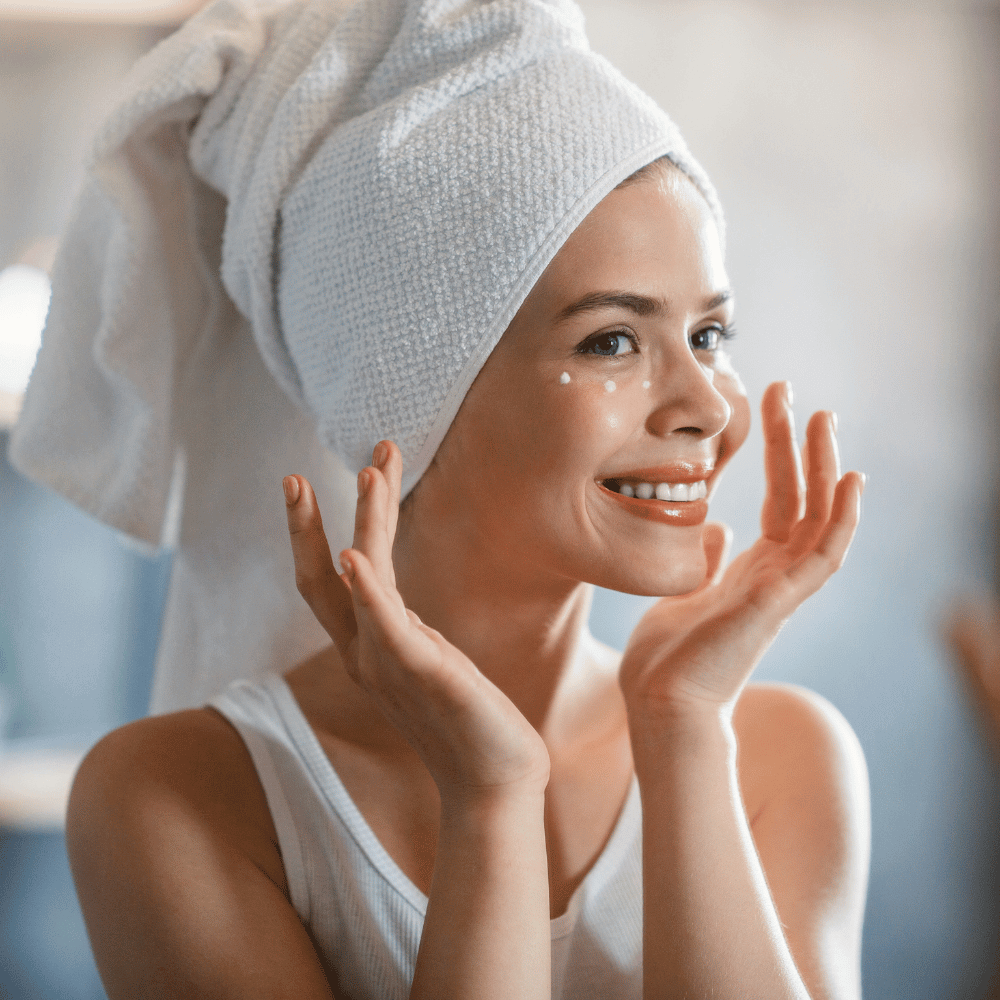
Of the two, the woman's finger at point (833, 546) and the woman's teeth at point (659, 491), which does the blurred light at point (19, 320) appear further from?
the woman's finger at point (833, 546)

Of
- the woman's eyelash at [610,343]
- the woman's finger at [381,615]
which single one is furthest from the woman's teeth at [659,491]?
the woman's finger at [381,615]

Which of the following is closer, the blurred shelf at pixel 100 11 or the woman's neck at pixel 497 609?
the woman's neck at pixel 497 609

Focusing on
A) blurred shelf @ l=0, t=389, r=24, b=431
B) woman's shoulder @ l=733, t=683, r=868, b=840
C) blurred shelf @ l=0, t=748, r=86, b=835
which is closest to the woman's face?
woman's shoulder @ l=733, t=683, r=868, b=840

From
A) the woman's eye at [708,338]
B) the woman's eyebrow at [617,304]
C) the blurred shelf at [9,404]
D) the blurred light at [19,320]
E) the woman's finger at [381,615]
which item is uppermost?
the blurred light at [19,320]

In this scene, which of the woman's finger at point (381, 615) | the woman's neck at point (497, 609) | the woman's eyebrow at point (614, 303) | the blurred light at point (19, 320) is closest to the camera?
the woman's finger at point (381, 615)

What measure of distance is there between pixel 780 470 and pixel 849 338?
576mm

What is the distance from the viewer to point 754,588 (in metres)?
0.76

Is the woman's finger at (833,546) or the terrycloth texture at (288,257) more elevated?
the terrycloth texture at (288,257)

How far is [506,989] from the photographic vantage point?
0.58 metres

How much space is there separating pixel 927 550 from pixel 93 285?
1.23m

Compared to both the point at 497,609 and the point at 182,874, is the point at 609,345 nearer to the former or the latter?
the point at 497,609

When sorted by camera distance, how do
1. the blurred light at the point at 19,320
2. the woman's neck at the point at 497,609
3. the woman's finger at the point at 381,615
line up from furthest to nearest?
the blurred light at the point at 19,320 < the woman's neck at the point at 497,609 < the woman's finger at the point at 381,615

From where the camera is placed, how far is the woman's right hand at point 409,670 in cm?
57

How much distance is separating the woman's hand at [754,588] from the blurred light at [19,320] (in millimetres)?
996
